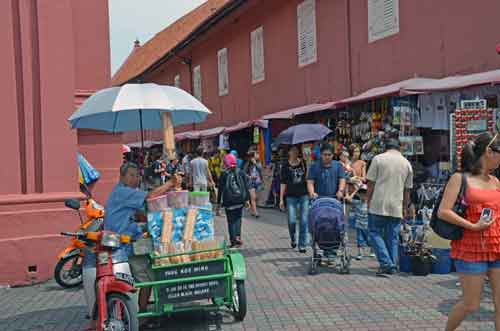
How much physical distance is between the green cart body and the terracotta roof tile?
30046 mm

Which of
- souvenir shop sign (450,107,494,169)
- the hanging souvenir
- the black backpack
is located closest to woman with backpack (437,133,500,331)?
souvenir shop sign (450,107,494,169)

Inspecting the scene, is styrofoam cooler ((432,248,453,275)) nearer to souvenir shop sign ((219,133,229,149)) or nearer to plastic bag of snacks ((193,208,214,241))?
plastic bag of snacks ((193,208,214,241))

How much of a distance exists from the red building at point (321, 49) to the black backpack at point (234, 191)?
4115 mm

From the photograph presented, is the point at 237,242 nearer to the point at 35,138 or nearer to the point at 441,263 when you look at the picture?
the point at 441,263

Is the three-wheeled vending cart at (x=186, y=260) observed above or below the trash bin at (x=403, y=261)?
above

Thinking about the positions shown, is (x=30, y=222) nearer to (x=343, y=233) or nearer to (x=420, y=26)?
(x=343, y=233)

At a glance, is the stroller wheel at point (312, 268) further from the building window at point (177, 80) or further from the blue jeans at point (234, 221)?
the building window at point (177, 80)

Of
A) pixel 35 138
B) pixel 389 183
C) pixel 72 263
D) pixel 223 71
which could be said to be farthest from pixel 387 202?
pixel 223 71

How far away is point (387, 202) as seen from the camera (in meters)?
7.45

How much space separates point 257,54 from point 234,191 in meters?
10.4

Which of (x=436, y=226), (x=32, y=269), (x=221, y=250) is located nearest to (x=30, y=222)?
(x=32, y=269)

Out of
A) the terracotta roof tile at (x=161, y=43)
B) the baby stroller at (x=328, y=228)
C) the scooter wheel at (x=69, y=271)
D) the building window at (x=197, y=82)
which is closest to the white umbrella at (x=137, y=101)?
the scooter wheel at (x=69, y=271)

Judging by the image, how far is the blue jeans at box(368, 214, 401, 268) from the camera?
7.51 meters

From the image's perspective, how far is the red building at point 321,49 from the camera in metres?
10.1
